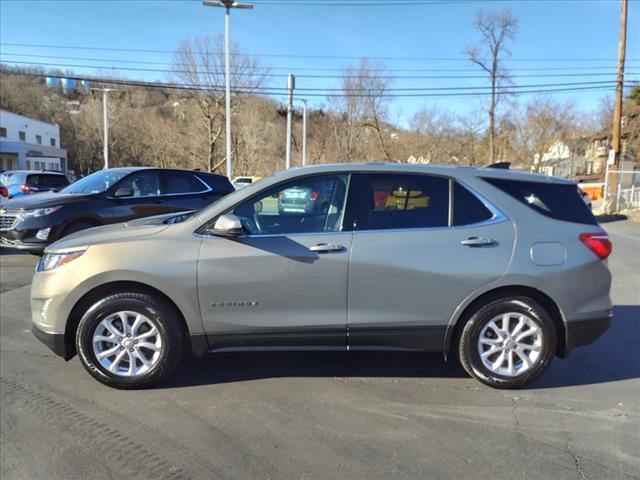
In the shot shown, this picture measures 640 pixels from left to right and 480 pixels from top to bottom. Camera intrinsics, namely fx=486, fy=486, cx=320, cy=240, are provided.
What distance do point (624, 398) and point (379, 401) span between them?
1.88 metres

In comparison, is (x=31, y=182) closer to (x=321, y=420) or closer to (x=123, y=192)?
(x=123, y=192)

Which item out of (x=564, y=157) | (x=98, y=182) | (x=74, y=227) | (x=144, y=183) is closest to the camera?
(x=74, y=227)

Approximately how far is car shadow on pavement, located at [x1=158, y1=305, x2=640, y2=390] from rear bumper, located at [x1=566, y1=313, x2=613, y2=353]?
0.42 meters

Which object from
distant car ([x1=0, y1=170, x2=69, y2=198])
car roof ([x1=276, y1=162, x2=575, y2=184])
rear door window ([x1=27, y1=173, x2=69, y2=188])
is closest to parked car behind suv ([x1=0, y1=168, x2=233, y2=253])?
car roof ([x1=276, y1=162, x2=575, y2=184])

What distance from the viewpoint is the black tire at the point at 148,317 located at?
141 inches

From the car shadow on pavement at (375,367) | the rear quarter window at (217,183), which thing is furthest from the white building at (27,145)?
the car shadow on pavement at (375,367)

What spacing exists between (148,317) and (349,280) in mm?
1518

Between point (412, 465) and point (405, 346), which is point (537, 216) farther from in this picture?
point (412, 465)

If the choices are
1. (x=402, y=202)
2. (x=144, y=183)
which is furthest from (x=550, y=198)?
(x=144, y=183)

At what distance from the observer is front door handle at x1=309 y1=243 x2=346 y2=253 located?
3.54m

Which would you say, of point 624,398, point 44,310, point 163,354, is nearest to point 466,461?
point 624,398

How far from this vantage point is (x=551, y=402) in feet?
11.8

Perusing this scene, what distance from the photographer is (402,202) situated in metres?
3.70

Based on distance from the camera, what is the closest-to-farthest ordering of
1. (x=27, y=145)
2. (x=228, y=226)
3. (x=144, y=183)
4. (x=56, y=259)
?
(x=228, y=226), (x=56, y=259), (x=144, y=183), (x=27, y=145)
